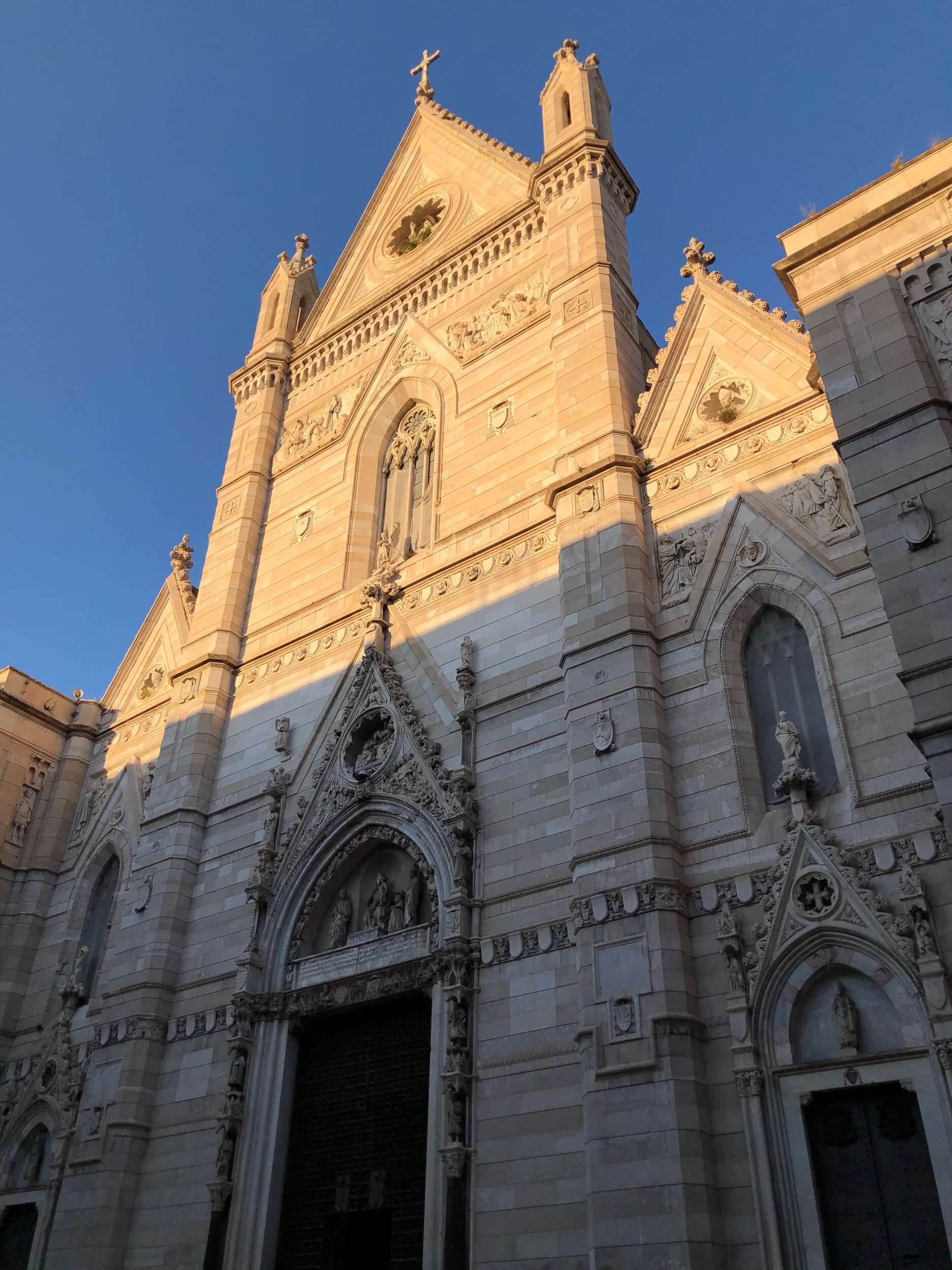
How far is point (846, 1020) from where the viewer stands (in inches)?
378

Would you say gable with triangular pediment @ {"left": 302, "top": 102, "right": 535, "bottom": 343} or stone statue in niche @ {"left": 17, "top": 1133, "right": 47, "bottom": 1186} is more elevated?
gable with triangular pediment @ {"left": 302, "top": 102, "right": 535, "bottom": 343}

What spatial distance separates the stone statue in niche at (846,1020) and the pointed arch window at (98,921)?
472 inches

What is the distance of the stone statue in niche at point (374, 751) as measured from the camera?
15.2 metres

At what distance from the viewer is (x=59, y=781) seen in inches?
819

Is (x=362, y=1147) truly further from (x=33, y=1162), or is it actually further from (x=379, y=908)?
(x=33, y=1162)

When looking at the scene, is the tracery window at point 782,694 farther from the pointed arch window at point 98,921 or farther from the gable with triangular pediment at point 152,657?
the gable with triangular pediment at point 152,657

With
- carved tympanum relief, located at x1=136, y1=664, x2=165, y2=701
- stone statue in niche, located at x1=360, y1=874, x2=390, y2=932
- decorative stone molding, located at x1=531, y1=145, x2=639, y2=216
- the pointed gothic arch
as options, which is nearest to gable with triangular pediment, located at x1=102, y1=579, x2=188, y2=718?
carved tympanum relief, located at x1=136, y1=664, x2=165, y2=701

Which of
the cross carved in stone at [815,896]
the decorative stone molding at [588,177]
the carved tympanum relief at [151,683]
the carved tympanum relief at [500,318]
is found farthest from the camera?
the carved tympanum relief at [151,683]

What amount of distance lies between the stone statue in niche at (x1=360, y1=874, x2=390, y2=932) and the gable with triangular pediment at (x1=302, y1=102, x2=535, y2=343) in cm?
1256

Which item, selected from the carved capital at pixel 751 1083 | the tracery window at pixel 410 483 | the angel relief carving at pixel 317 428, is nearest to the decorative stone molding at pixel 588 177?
the tracery window at pixel 410 483

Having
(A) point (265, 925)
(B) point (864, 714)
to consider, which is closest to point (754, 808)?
(B) point (864, 714)

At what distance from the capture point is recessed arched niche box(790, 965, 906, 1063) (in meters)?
9.45

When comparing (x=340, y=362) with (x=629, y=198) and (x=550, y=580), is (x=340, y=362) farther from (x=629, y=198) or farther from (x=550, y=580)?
(x=550, y=580)

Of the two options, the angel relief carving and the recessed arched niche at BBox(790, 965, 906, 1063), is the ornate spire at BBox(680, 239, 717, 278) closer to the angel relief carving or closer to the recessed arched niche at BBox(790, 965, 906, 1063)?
the angel relief carving
